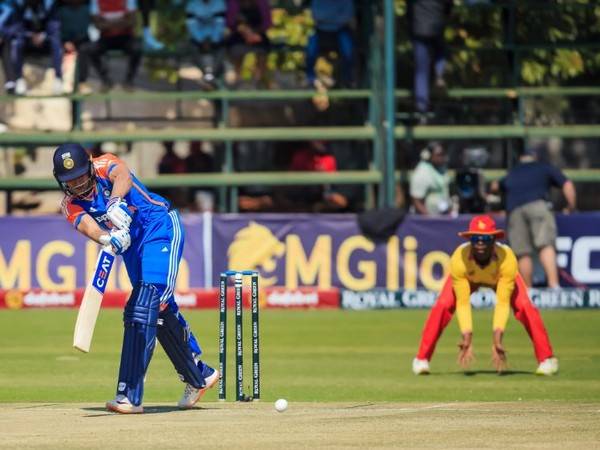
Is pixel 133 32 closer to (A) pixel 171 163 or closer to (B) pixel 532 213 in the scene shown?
(A) pixel 171 163

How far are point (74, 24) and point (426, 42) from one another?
5.48 meters

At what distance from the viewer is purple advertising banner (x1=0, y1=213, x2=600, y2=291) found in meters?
21.7

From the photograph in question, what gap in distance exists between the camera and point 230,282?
70.8ft

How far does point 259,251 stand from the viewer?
2167cm

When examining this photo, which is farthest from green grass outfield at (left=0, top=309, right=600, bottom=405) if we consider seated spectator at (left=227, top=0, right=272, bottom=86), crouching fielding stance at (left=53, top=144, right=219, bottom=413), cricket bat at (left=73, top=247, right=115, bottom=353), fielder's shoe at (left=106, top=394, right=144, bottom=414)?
seated spectator at (left=227, top=0, right=272, bottom=86)

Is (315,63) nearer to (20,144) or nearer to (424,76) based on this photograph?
(424,76)

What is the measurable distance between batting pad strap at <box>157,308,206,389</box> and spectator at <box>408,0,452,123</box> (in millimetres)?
12559

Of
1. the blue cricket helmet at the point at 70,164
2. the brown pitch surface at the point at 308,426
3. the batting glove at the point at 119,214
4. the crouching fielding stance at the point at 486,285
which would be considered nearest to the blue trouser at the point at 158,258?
the batting glove at the point at 119,214

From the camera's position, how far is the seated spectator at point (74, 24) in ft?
78.1

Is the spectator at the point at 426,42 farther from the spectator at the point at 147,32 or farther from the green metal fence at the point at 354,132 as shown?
the spectator at the point at 147,32

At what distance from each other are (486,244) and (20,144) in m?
11.4

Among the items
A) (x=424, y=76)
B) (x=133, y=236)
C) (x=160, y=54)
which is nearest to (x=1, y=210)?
(x=160, y=54)

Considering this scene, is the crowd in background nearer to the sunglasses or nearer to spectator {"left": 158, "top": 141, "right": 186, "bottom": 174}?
spectator {"left": 158, "top": 141, "right": 186, "bottom": 174}

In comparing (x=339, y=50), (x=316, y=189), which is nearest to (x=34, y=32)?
(x=339, y=50)
